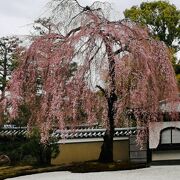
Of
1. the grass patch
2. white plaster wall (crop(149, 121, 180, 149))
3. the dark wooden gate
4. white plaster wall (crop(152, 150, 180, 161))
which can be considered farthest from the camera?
the dark wooden gate

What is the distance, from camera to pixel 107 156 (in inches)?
484

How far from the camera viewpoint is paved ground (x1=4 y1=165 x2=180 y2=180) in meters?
9.96

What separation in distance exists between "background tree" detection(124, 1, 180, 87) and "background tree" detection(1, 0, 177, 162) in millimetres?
15343

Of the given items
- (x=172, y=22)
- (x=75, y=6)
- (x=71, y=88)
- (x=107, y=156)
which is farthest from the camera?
(x=172, y=22)

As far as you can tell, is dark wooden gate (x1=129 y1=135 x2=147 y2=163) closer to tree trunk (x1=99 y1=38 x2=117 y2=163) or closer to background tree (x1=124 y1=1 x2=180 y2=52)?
tree trunk (x1=99 y1=38 x2=117 y2=163)

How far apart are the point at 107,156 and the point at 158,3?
16673mm

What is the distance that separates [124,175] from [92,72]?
268 cm

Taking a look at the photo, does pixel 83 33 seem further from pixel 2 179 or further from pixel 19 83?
pixel 2 179

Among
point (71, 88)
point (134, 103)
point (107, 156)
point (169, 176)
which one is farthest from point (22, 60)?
point (169, 176)

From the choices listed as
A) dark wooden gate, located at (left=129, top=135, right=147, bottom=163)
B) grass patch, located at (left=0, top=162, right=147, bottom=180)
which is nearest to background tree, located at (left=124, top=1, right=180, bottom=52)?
dark wooden gate, located at (left=129, top=135, right=147, bottom=163)

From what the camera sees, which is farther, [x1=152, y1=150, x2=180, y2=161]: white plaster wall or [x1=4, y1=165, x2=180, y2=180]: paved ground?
[x1=152, y1=150, x2=180, y2=161]: white plaster wall

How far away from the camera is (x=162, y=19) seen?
86.5ft

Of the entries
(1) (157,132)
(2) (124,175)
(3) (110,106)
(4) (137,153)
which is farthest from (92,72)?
(4) (137,153)

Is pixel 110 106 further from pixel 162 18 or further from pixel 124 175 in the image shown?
pixel 162 18
